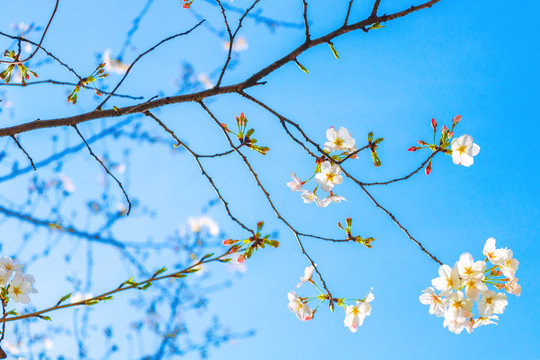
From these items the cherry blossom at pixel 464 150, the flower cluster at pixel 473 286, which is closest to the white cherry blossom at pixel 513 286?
the flower cluster at pixel 473 286

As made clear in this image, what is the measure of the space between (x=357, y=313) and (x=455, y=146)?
2.61ft

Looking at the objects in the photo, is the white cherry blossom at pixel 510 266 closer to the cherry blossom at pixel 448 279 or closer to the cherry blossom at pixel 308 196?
the cherry blossom at pixel 448 279

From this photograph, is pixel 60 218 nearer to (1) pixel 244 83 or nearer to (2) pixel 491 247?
(1) pixel 244 83

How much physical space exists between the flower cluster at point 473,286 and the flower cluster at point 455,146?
35cm

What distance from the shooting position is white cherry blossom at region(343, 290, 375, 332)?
5.14 ft

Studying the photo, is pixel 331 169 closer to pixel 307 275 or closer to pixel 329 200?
pixel 329 200

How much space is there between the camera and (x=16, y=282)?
1214mm

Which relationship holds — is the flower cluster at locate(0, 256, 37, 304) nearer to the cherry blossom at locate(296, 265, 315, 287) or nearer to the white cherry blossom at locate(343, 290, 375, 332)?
the cherry blossom at locate(296, 265, 315, 287)

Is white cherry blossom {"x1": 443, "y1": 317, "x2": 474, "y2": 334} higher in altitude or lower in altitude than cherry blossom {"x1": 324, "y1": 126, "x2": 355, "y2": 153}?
lower

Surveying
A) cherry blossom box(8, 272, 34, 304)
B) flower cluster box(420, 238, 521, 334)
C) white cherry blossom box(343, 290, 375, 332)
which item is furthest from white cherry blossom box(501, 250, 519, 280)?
cherry blossom box(8, 272, 34, 304)

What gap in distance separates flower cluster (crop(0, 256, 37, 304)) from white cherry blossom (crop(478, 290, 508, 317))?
1.59 m

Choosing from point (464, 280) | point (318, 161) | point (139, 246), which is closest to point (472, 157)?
point (464, 280)

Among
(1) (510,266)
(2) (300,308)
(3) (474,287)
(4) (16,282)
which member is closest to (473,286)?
(3) (474,287)

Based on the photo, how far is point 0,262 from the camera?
52.0 inches
